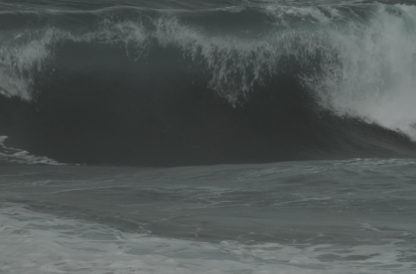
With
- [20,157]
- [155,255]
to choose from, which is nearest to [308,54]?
[20,157]

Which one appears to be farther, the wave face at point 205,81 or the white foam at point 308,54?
the white foam at point 308,54

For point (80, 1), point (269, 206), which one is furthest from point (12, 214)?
point (80, 1)

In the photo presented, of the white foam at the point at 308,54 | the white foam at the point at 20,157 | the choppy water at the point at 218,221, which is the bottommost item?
the white foam at the point at 20,157

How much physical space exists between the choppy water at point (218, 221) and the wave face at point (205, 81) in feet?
11.7

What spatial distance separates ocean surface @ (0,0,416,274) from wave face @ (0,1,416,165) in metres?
0.03

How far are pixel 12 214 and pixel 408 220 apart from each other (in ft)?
11.0

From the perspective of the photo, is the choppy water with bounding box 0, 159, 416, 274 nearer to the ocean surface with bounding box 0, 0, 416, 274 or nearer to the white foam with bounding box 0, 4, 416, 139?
the ocean surface with bounding box 0, 0, 416, 274

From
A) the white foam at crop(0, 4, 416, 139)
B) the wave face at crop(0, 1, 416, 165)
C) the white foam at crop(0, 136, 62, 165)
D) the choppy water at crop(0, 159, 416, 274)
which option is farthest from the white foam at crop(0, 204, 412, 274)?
the white foam at crop(0, 4, 416, 139)

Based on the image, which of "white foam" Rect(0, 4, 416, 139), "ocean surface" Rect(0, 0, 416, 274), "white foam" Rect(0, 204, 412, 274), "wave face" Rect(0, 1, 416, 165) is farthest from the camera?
"white foam" Rect(0, 4, 416, 139)

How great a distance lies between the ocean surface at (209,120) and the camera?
8.35 meters

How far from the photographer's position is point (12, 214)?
8.14m

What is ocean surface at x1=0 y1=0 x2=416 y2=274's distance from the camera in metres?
8.35

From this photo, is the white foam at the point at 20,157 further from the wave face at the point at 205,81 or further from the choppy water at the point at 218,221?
the choppy water at the point at 218,221

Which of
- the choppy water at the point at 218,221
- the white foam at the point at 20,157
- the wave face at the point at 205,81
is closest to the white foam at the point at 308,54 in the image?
the wave face at the point at 205,81
